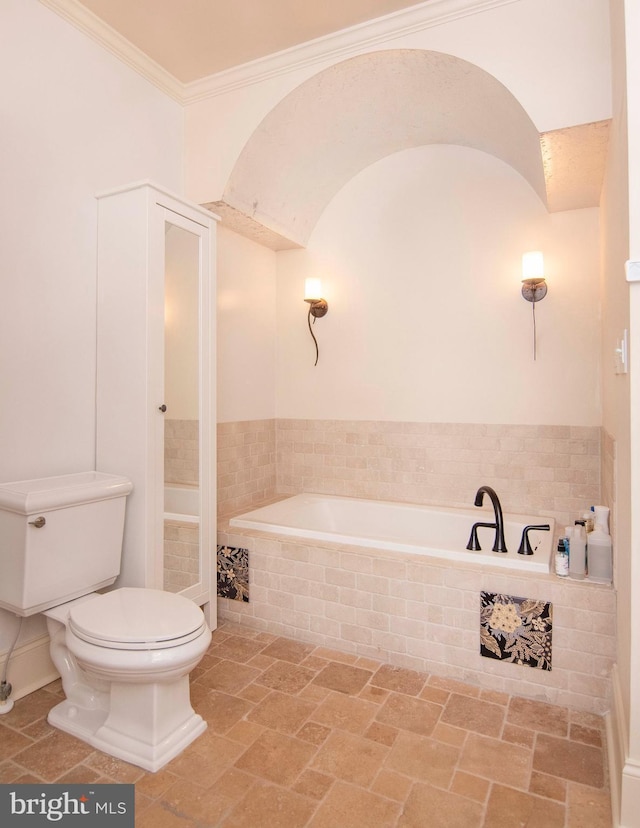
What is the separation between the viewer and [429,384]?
344 centimetres

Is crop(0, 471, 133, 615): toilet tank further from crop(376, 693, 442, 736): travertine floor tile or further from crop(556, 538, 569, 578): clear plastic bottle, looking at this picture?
crop(556, 538, 569, 578): clear plastic bottle

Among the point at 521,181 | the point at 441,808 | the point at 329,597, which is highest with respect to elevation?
the point at 521,181

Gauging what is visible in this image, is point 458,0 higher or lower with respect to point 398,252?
higher

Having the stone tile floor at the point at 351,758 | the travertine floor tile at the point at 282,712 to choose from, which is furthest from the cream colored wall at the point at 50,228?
the travertine floor tile at the point at 282,712

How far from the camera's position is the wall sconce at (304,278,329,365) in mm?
3650

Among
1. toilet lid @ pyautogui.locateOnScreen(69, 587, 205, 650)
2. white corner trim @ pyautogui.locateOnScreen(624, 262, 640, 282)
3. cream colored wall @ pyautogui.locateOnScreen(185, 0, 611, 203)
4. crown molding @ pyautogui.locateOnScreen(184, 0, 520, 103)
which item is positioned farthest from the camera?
crown molding @ pyautogui.locateOnScreen(184, 0, 520, 103)

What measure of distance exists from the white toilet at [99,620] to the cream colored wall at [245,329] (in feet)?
4.22

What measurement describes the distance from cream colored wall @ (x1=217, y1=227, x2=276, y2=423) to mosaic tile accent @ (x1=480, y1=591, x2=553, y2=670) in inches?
76.4

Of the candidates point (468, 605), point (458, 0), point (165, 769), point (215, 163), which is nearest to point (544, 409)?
point (468, 605)

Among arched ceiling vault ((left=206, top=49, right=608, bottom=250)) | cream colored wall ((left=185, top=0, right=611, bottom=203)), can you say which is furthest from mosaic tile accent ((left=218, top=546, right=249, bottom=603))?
cream colored wall ((left=185, top=0, right=611, bottom=203))

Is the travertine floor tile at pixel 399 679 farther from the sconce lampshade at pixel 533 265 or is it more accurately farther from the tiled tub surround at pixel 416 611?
the sconce lampshade at pixel 533 265

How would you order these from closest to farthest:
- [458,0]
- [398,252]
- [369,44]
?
[458,0] < [369,44] < [398,252]

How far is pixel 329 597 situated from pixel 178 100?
290 centimetres

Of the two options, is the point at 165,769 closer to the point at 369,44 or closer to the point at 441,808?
the point at 441,808
